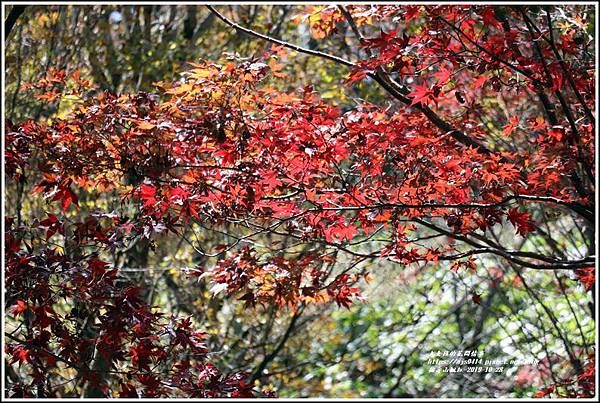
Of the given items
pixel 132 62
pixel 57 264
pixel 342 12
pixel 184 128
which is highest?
pixel 132 62

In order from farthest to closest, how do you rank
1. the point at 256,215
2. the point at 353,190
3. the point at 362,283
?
1. the point at 362,283
2. the point at 256,215
3. the point at 353,190

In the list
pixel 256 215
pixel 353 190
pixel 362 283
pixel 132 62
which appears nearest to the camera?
pixel 353 190

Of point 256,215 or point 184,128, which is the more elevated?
point 184,128

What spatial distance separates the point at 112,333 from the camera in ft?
10.1

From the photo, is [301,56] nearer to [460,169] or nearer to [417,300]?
[417,300]

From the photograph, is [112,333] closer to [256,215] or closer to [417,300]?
[256,215]

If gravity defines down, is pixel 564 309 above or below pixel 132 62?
below

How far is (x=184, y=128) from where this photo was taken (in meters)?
3.26

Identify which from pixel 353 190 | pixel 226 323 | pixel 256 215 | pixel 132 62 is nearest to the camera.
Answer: pixel 353 190

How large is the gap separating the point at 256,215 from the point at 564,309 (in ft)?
14.3

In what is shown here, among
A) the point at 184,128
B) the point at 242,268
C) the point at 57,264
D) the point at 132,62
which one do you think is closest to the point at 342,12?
the point at 184,128

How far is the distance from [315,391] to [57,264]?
15.5 feet

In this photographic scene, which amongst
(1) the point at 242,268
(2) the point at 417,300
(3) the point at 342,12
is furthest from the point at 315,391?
(3) the point at 342,12

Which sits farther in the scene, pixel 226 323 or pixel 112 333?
pixel 226 323
